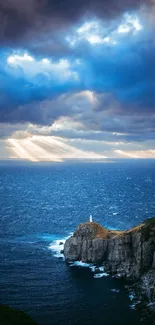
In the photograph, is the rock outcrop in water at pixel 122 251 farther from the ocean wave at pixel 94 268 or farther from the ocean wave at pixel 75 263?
the ocean wave at pixel 75 263

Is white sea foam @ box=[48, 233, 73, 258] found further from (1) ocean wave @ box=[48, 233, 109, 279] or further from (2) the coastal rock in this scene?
(2) the coastal rock

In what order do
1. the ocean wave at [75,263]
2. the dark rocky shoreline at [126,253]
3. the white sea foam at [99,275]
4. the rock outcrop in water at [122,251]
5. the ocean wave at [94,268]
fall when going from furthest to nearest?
the ocean wave at [75,263]
the ocean wave at [94,268]
the white sea foam at [99,275]
the rock outcrop in water at [122,251]
the dark rocky shoreline at [126,253]

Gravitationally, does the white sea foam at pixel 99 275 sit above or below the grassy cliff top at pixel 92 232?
below

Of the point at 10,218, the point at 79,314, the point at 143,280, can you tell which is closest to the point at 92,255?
the point at 143,280

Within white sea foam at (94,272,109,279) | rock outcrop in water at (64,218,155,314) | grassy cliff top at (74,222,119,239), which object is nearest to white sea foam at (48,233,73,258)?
rock outcrop in water at (64,218,155,314)

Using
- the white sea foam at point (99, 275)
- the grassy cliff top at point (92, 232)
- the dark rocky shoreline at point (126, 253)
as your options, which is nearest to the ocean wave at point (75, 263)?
the white sea foam at point (99, 275)

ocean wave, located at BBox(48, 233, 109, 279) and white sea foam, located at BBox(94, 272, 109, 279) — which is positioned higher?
ocean wave, located at BBox(48, 233, 109, 279)

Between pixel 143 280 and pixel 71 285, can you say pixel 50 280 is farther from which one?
pixel 143 280

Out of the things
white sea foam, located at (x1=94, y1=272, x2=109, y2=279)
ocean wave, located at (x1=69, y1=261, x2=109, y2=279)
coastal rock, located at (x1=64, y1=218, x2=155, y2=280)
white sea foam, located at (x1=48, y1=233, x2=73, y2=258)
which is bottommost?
white sea foam, located at (x1=94, y1=272, x2=109, y2=279)
